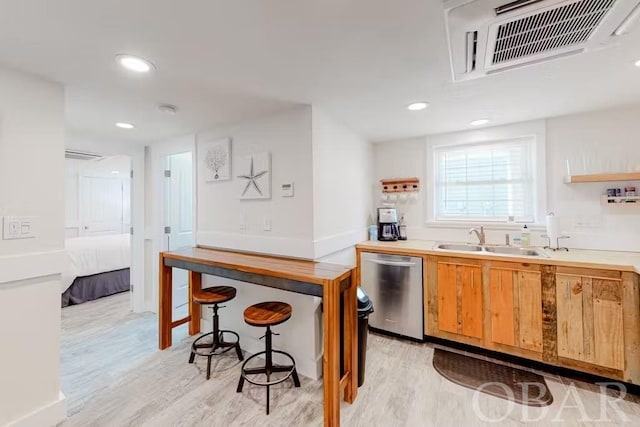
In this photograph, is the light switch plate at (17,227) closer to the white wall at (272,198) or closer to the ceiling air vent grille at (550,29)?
the white wall at (272,198)

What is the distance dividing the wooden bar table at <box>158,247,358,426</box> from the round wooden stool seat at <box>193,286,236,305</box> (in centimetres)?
22

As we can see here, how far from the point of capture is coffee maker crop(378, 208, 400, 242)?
10.6 ft

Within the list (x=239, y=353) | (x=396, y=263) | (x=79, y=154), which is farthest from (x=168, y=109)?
(x=79, y=154)

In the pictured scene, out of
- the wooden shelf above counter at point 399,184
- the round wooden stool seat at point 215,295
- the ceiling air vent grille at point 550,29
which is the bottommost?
the round wooden stool seat at point 215,295

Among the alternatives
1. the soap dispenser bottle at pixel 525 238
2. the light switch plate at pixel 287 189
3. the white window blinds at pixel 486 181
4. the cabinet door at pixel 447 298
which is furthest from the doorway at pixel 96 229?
the soap dispenser bottle at pixel 525 238

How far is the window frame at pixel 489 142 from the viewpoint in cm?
270

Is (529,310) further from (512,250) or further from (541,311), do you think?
(512,250)

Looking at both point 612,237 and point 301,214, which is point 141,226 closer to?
point 301,214

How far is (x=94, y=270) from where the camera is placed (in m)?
4.05

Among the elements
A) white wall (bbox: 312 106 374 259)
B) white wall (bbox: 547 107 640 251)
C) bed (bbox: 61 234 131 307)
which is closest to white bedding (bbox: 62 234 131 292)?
bed (bbox: 61 234 131 307)

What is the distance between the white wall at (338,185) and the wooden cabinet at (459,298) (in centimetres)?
96

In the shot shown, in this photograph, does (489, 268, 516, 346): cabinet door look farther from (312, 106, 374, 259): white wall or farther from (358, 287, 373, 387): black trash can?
(312, 106, 374, 259): white wall

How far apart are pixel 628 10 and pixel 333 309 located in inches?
75.1

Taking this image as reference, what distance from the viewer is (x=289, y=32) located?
130 cm
